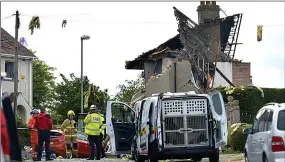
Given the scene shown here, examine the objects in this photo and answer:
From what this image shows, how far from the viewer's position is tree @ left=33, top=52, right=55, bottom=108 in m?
77.6

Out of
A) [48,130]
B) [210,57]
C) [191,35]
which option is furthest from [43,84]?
[48,130]

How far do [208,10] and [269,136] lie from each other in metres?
39.9

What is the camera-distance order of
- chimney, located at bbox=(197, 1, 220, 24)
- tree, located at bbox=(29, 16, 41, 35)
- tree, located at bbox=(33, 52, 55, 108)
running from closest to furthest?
tree, located at bbox=(29, 16, 41, 35), chimney, located at bbox=(197, 1, 220, 24), tree, located at bbox=(33, 52, 55, 108)

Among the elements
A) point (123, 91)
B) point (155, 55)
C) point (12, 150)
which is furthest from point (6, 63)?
point (12, 150)

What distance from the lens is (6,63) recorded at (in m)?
50.5

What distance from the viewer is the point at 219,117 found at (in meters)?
18.8

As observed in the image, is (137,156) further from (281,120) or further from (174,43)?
(174,43)

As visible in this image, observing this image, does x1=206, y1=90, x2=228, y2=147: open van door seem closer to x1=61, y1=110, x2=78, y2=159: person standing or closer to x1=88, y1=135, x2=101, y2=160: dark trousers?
x1=88, y1=135, x2=101, y2=160: dark trousers

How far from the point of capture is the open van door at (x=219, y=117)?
18688 mm

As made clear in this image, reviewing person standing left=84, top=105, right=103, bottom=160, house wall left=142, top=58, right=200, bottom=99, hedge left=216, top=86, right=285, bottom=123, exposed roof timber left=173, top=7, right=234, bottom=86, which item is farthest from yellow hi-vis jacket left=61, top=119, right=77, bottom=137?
exposed roof timber left=173, top=7, right=234, bottom=86

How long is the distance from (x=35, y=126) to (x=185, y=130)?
5604 millimetres

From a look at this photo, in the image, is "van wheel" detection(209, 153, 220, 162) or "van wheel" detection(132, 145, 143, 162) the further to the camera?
"van wheel" detection(132, 145, 143, 162)

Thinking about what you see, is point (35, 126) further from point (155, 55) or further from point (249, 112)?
point (155, 55)

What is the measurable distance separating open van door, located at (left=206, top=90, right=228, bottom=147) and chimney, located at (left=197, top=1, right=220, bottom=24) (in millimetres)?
34216
